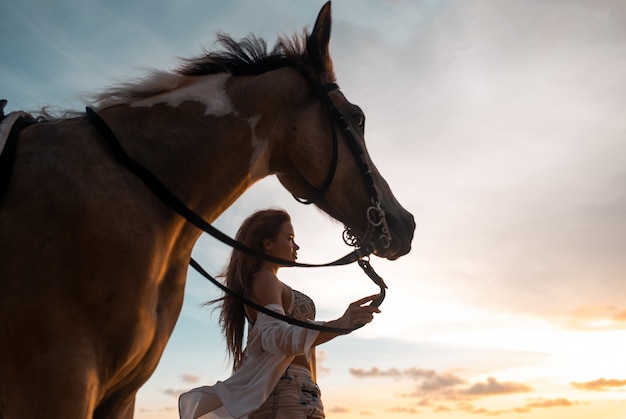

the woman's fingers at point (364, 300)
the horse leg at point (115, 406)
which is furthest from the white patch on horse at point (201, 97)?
the woman's fingers at point (364, 300)

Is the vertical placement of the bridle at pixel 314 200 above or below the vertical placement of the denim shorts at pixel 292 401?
above

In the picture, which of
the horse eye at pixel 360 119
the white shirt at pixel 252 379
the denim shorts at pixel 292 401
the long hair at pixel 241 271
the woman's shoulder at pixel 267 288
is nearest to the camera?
the horse eye at pixel 360 119

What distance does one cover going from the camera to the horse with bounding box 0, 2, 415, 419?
2305 mm

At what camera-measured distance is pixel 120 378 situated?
8.51 feet

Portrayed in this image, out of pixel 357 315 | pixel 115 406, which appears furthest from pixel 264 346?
pixel 115 406

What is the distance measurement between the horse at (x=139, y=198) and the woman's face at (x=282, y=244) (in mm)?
2090

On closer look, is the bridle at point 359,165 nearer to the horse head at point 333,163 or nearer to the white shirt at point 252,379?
the horse head at point 333,163

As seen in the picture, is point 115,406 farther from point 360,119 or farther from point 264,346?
point 264,346

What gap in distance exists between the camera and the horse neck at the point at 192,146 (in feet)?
9.23

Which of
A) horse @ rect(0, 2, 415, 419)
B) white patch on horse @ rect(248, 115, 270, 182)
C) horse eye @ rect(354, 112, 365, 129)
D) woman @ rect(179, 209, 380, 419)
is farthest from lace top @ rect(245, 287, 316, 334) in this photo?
white patch on horse @ rect(248, 115, 270, 182)

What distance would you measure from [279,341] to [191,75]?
2258 mm

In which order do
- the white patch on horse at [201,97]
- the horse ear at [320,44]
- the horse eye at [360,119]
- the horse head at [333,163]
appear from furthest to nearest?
the horse eye at [360,119]
the horse ear at [320,44]
the horse head at [333,163]
the white patch on horse at [201,97]

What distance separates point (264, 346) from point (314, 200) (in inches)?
76.2

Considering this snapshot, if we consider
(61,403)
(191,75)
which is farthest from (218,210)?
(61,403)
